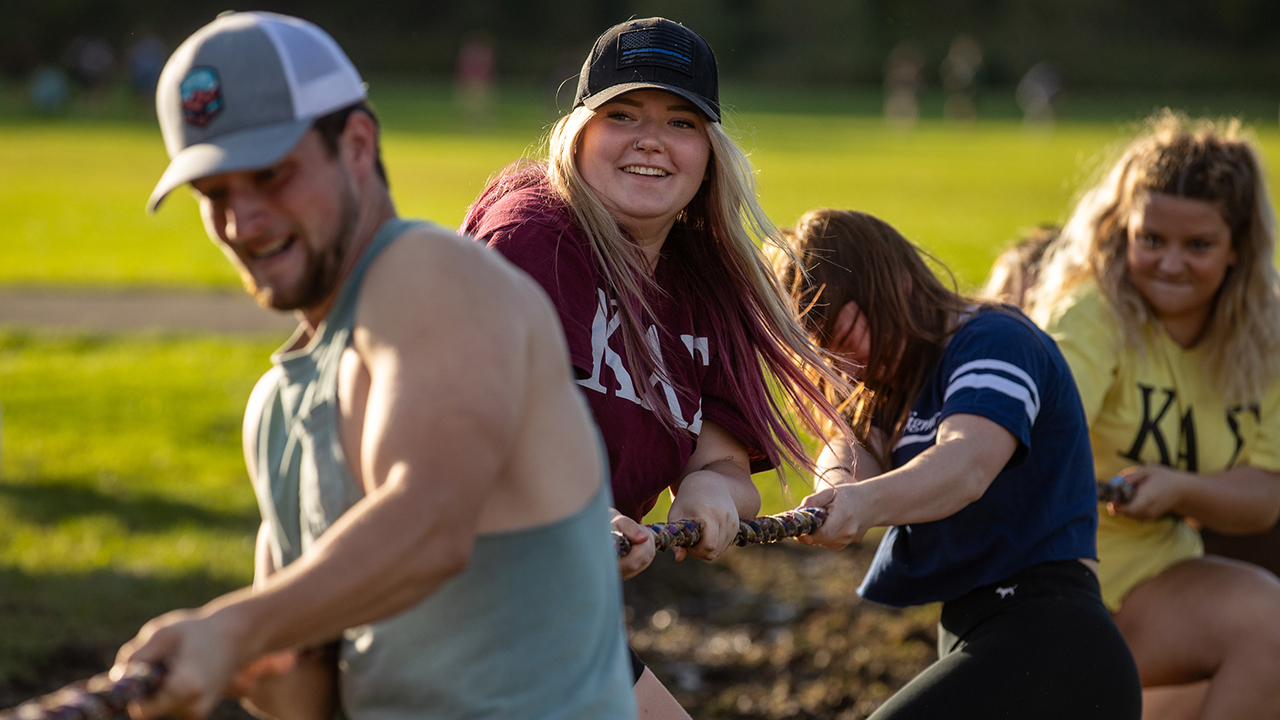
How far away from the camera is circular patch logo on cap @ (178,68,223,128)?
5.87 ft

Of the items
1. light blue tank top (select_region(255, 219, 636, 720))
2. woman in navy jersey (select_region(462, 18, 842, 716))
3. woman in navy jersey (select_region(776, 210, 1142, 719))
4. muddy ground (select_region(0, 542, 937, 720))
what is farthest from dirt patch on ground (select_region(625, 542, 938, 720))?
light blue tank top (select_region(255, 219, 636, 720))

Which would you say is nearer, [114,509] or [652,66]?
[652,66]

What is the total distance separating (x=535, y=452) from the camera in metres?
1.84

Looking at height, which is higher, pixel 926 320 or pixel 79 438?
pixel 926 320

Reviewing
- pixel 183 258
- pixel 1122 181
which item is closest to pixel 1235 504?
pixel 1122 181

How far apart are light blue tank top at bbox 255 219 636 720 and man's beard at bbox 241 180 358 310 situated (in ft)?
0.10

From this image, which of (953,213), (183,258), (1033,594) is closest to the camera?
(1033,594)

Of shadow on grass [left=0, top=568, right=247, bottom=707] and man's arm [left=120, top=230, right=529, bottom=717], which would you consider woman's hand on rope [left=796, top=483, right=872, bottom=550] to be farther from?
shadow on grass [left=0, top=568, right=247, bottom=707]

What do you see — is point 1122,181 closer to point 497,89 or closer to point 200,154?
point 200,154

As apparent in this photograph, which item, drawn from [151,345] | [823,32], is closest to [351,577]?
[151,345]

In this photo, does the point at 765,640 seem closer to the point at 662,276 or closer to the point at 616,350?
the point at 662,276

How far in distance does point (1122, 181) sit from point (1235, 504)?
3.76 ft

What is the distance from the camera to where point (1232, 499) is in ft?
13.7

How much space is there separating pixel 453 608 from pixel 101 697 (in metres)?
0.47
